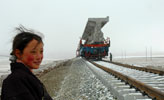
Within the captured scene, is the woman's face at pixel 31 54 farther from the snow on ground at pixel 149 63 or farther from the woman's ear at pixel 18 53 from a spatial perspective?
the snow on ground at pixel 149 63

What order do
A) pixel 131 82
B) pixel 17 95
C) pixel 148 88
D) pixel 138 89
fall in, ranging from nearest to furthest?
pixel 17 95 < pixel 148 88 < pixel 138 89 < pixel 131 82

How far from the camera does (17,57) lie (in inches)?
45.3

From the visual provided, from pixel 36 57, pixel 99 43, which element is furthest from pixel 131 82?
pixel 99 43

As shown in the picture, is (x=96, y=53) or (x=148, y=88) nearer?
(x=148, y=88)

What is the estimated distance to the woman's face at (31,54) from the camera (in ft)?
3.68

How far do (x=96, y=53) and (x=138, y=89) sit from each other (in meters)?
14.5

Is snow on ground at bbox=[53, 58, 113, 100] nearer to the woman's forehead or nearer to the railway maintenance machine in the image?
the woman's forehead

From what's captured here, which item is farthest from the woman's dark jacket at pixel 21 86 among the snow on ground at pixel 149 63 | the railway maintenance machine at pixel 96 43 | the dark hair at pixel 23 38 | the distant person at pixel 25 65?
the railway maintenance machine at pixel 96 43

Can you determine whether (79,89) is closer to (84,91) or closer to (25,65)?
(84,91)

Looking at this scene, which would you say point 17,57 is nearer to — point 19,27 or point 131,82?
point 19,27

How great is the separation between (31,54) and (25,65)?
9cm

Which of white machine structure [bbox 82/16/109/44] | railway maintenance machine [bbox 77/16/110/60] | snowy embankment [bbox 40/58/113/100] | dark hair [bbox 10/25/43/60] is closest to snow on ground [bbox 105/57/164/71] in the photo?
railway maintenance machine [bbox 77/16/110/60]

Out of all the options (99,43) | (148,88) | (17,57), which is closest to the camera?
(17,57)

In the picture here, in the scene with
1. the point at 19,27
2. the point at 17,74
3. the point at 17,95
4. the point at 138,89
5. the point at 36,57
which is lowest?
the point at 138,89
